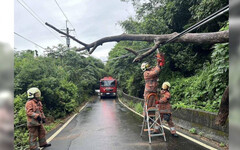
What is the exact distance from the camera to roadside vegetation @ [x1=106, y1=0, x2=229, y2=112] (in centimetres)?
767

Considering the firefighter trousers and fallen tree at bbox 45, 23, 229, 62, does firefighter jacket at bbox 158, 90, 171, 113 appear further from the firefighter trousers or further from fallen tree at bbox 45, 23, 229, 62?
the firefighter trousers

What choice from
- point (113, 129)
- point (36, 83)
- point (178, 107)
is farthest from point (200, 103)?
point (36, 83)

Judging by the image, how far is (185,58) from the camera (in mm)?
12703

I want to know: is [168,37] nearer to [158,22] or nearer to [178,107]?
[178,107]

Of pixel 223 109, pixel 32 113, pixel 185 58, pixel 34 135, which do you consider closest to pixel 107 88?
pixel 185 58

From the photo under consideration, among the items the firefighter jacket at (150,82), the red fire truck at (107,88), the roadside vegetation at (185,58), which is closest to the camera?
the firefighter jacket at (150,82)

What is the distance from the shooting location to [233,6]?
3.82 ft

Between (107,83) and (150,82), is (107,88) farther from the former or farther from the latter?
(150,82)

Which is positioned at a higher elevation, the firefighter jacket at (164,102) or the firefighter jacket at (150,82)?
the firefighter jacket at (150,82)

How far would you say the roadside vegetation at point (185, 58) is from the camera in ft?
25.2

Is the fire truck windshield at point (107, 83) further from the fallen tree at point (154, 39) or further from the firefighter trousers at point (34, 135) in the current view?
the firefighter trousers at point (34, 135)

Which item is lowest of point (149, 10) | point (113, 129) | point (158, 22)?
A: point (113, 129)

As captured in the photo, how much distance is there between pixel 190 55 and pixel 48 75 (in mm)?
9121

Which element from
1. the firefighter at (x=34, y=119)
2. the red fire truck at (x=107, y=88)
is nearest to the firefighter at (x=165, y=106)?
the firefighter at (x=34, y=119)
